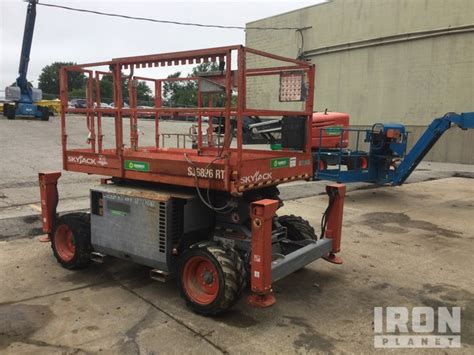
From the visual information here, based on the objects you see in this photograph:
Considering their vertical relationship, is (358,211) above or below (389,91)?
below

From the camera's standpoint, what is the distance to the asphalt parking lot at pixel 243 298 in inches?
136

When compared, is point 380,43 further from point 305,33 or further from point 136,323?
point 136,323

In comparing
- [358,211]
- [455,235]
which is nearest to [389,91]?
[358,211]

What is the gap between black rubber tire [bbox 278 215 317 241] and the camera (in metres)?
5.11

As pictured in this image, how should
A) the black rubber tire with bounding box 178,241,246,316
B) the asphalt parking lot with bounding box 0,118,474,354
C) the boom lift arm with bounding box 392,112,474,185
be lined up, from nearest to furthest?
the asphalt parking lot with bounding box 0,118,474,354 → the black rubber tire with bounding box 178,241,246,316 → the boom lift arm with bounding box 392,112,474,185

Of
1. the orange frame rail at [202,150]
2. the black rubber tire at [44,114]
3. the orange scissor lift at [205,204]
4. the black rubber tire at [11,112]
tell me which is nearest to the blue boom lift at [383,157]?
the orange frame rail at [202,150]

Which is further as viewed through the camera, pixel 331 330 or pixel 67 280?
pixel 67 280

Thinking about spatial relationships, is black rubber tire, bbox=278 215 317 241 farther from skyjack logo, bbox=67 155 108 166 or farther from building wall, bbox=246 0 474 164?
building wall, bbox=246 0 474 164

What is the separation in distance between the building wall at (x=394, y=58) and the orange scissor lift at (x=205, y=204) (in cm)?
1596

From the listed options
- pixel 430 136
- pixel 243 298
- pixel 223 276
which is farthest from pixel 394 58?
pixel 223 276

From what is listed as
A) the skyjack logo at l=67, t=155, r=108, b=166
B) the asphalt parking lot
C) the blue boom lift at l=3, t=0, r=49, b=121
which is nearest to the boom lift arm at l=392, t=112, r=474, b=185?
the asphalt parking lot

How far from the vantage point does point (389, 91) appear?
20469 millimetres

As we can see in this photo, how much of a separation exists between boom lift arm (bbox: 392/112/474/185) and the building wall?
9.66m

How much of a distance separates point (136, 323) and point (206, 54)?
8.11 feet
